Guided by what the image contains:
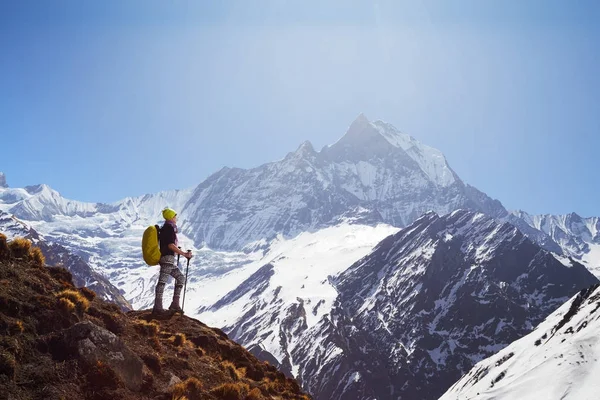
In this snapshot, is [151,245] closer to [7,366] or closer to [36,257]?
[36,257]

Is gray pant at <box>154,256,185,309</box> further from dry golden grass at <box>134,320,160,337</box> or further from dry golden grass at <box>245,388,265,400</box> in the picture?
dry golden grass at <box>245,388,265,400</box>

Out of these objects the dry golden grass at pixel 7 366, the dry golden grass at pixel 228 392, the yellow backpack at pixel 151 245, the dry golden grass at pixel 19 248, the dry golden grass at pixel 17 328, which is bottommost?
Answer: the dry golden grass at pixel 228 392

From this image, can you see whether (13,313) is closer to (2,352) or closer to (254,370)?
(2,352)

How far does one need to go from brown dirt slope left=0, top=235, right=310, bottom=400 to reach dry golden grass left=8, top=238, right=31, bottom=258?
0.58ft

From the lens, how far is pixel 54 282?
1483 centimetres

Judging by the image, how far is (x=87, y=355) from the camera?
36.2 ft

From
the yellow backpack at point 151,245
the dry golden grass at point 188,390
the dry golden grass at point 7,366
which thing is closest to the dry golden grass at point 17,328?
the dry golden grass at point 7,366

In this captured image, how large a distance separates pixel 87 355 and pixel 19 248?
21.0ft

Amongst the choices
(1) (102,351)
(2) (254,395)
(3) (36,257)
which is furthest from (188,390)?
(3) (36,257)

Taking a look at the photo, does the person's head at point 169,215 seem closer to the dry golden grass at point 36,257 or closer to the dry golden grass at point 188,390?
the dry golden grass at point 36,257

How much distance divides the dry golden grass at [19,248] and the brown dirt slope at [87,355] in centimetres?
18

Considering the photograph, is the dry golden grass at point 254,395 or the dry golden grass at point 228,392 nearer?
the dry golden grass at point 228,392

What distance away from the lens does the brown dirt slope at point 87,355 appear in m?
10.0

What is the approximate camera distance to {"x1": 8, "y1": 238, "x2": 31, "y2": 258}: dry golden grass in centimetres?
1505
